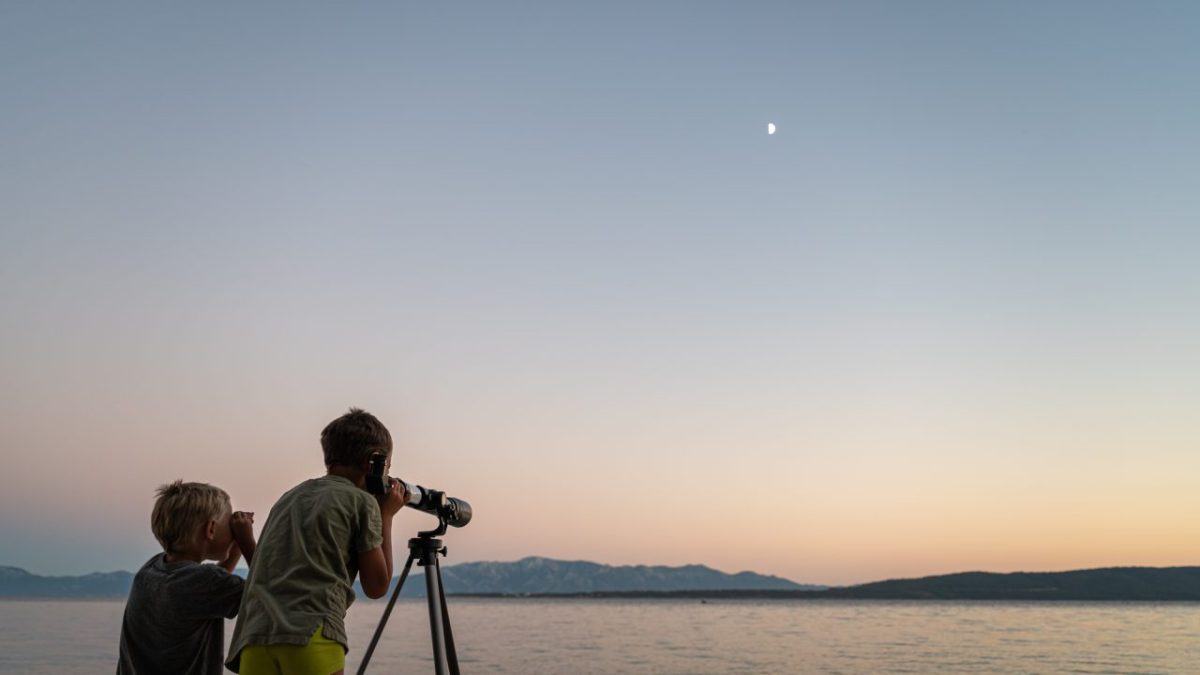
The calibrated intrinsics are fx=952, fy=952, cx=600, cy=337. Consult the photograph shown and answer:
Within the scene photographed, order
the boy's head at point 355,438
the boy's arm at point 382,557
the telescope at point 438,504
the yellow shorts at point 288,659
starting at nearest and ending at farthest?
1. the yellow shorts at point 288,659
2. the boy's arm at point 382,557
3. the boy's head at point 355,438
4. the telescope at point 438,504

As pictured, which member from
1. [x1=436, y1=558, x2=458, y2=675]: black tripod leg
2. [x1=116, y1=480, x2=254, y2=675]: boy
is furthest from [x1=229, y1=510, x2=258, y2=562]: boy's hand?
[x1=436, y1=558, x2=458, y2=675]: black tripod leg

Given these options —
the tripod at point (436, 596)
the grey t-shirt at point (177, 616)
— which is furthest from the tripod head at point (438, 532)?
the grey t-shirt at point (177, 616)

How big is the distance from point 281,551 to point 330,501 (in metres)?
0.20

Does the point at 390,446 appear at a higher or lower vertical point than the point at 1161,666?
higher

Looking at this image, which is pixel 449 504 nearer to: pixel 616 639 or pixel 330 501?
pixel 330 501

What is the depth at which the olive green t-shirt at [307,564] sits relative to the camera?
8.73 ft

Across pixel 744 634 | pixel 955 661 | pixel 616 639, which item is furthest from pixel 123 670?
pixel 744 634

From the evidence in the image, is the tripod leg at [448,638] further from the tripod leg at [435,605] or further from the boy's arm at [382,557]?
the boy's arm at [382,557]

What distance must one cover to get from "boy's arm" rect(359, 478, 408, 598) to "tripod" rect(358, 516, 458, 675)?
0.16 meters

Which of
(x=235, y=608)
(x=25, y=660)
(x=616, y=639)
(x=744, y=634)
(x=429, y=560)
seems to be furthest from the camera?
(x=744, y=634)

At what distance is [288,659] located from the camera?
2639 mm

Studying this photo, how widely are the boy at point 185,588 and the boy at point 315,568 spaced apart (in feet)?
0.59

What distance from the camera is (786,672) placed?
26797mm

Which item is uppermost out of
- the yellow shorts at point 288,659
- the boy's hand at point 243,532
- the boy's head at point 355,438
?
the boy's head at point 355,438
